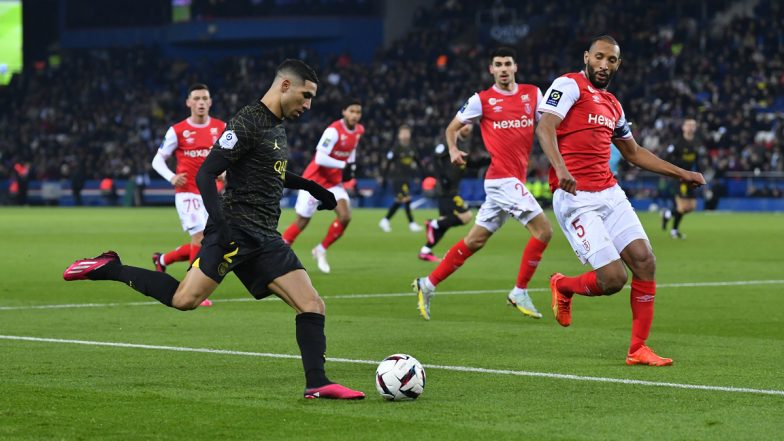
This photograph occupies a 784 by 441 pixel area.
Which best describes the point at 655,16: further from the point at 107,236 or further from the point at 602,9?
the point at 107,236

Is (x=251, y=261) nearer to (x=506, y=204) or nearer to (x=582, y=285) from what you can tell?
(x=582, y=285)

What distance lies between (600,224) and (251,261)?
109 inches

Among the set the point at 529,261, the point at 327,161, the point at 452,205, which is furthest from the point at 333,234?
the point at 529,261

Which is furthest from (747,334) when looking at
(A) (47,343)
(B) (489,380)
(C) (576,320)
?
(A) (47,343)

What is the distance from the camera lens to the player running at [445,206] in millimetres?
20938

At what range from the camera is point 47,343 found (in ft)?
34.2

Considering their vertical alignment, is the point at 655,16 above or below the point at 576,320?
above

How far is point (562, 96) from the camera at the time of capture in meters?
9.61

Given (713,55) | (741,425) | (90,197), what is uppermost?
(713,55)

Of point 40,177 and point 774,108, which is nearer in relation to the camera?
point 774,108

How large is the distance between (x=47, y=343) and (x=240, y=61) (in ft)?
176

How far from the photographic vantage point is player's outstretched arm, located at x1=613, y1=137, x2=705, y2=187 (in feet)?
Answer: 32.2

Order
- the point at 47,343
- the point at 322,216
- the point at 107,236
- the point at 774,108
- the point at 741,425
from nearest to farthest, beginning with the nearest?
the point at 741,425
the point at 47,343
the point at 107,236
the point at 322,216
the point at 774,108

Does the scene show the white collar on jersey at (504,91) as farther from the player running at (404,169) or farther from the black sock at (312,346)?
the player running at (404,169)
